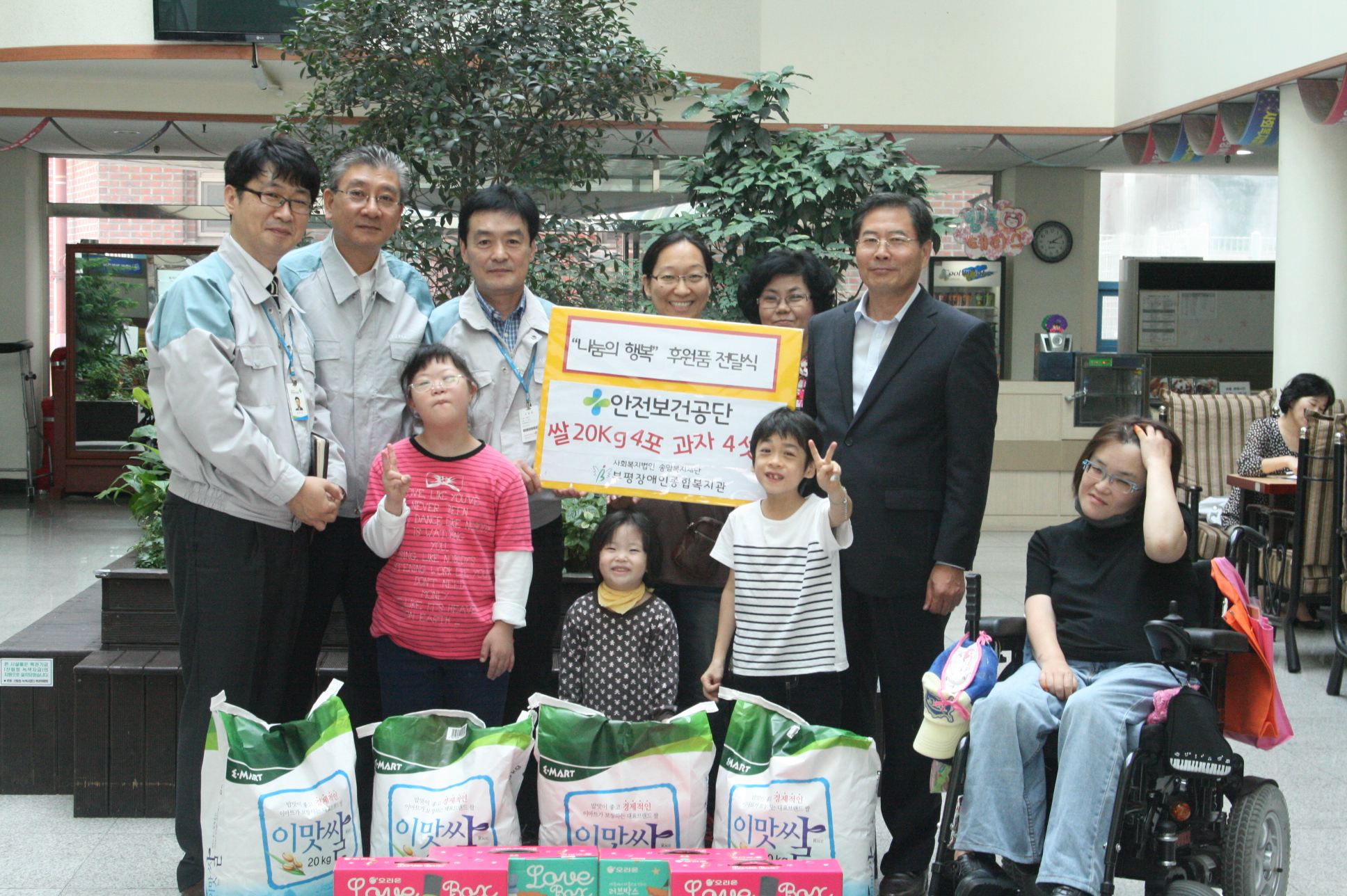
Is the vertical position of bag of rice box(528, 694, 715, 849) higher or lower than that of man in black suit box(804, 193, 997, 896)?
lower

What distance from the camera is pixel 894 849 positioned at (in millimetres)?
2662

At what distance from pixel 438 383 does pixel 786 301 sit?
1050 mm

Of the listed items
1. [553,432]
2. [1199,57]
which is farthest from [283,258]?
[1199,57]

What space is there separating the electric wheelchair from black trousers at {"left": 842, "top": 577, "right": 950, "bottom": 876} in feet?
0.68

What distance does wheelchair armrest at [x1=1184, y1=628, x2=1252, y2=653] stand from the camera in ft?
7.38

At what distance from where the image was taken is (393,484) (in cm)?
242

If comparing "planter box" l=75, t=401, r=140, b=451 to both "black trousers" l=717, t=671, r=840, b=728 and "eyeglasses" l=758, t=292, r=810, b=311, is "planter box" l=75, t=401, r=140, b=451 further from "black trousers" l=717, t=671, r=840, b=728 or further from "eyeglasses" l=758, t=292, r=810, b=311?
"black trousers" l=717, t=671, r=840, b=728

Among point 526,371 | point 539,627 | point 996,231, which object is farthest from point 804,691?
point 996,231

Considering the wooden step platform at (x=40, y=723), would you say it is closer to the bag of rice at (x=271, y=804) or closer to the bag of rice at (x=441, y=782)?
the bag of rice at (x=271, y=804)

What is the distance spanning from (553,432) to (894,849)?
1.32m

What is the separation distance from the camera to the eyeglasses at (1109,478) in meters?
2.55

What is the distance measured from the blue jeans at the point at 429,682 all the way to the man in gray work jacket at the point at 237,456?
250 mm

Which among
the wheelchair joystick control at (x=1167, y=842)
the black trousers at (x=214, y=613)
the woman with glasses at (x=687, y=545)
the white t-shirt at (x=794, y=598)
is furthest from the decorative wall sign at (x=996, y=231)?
the black trousers at (x=214, y=613)

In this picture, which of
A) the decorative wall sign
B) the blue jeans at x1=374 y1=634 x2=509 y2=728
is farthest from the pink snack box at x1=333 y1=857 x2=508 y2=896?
the decorative wall sign
